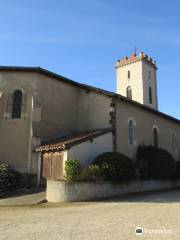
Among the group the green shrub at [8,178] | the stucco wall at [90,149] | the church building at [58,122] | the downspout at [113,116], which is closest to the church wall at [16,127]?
the church building at [58,122]

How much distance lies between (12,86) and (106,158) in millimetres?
8022

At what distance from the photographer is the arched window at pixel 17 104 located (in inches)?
818

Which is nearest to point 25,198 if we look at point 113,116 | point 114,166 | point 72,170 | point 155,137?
point 72,170

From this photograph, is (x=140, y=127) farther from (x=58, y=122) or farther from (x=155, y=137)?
(x=58, y=122)

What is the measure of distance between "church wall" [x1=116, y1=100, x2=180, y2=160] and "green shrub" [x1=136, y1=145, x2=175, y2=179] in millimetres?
836

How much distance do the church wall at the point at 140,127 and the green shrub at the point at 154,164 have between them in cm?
84

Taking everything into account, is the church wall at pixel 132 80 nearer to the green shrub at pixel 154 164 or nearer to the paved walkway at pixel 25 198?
the green shrub at pixel 154 164

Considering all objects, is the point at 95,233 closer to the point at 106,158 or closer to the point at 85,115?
the point at 106,158

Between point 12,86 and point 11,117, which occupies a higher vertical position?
point 12,86

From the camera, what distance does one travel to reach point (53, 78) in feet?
72.4

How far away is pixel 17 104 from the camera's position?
2095cm

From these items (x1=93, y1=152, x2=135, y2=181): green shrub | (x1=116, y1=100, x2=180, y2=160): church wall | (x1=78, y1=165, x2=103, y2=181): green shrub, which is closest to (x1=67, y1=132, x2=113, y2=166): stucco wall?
(x1=93, y1=152, x2=135, y2=181): green shrub

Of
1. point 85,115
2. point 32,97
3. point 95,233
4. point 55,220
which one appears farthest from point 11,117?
point 95,233

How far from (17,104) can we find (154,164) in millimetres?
9892
